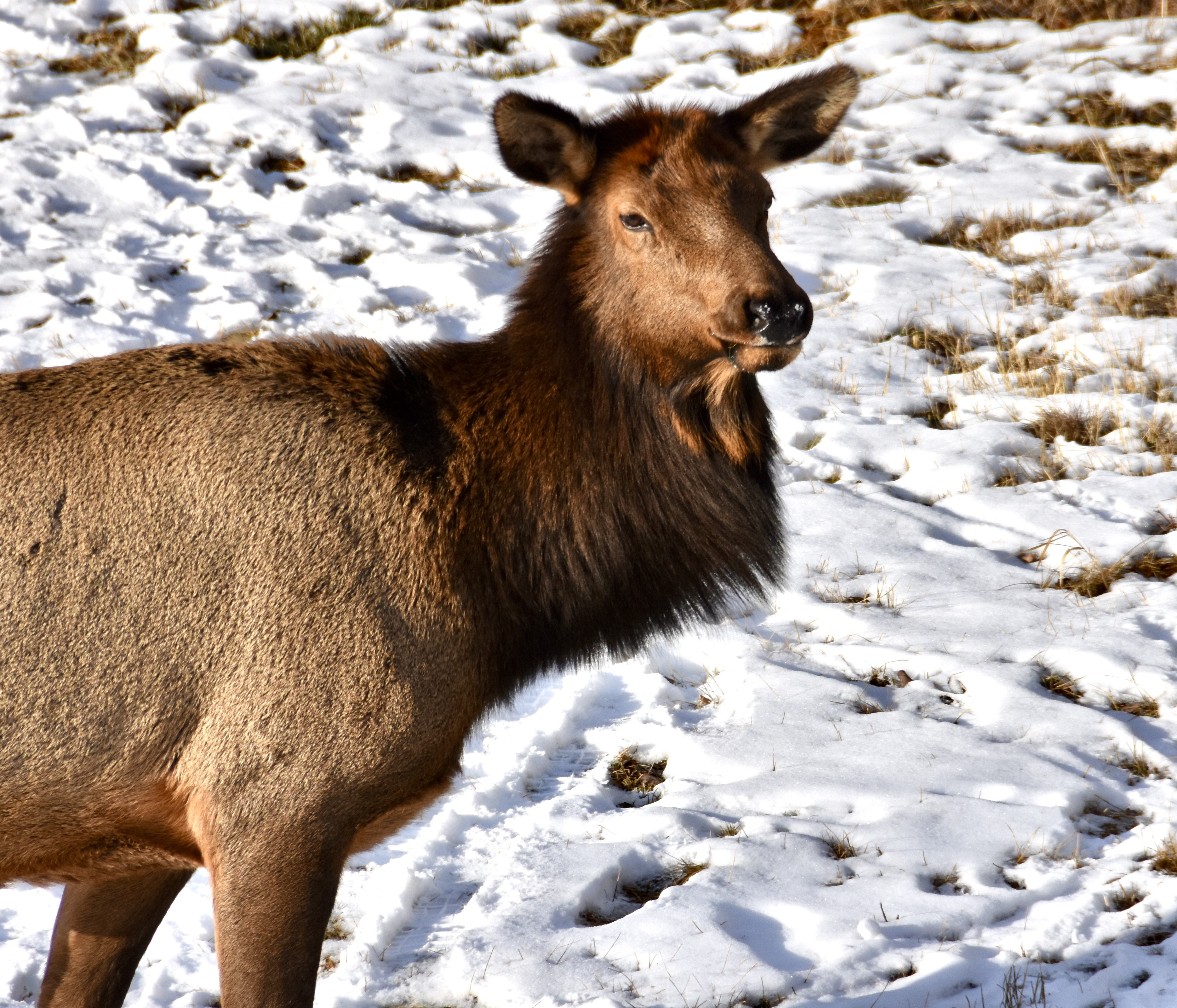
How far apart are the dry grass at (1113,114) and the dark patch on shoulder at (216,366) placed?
32.7ft

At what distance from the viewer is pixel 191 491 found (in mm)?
3660

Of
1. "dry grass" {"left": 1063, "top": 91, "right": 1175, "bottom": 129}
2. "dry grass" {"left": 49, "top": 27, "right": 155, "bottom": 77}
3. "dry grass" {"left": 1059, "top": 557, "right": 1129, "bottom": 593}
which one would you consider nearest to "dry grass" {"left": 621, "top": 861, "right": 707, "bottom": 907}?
"dry grass" {"left": 1059, "top": 557, "right": 1129, "bottom": 593}

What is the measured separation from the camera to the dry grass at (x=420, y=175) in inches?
418

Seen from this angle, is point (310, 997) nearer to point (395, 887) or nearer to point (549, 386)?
point (395, 887)

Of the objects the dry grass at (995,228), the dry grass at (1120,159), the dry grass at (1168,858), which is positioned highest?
the dry grass at (1120,159)

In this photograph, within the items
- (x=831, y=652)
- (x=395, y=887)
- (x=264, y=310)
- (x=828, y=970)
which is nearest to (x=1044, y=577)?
(x=831, y=652)

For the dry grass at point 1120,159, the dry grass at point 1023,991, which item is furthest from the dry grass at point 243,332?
the dry grass at point 1120,159

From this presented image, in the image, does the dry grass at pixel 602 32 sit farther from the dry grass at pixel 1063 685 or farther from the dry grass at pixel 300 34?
the dry grass at pixel 1063 685

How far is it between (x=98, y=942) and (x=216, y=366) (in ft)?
6.73

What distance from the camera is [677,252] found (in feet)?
13.2

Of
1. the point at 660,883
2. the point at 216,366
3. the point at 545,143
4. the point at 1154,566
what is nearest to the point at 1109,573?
the point at 1154,566

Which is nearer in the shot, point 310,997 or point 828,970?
point 310,997

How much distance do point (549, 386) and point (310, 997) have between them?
2087 millimetres

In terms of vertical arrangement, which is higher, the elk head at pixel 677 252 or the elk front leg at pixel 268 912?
the elk head at pixel 677 252
